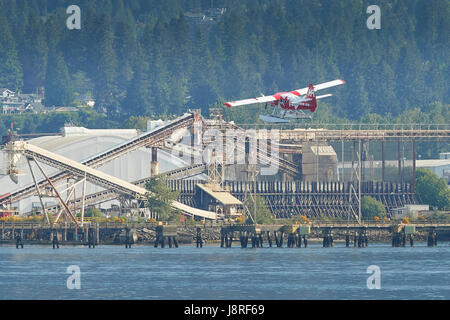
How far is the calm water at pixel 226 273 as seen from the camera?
123 meters

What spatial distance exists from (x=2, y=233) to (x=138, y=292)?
197 feet

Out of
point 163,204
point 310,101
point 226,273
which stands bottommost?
point 226,273

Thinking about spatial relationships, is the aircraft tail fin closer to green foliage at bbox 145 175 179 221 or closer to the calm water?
the calm water

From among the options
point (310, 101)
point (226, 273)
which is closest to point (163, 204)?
point (310, 101)

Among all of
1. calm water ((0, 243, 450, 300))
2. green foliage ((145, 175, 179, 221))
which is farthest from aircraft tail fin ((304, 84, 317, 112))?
green foliage ((145, 175, 179, 221))

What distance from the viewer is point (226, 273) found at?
458ft

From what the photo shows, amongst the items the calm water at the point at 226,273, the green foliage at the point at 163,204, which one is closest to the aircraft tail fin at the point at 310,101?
the calm water at the point at 226,273

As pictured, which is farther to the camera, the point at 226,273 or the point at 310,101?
the point at 310,101

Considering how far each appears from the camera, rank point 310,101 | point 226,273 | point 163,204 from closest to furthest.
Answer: point 226,273 → point 310,101 → point 163,204

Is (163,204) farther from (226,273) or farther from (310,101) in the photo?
(226,273)

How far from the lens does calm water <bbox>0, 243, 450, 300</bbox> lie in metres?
123
